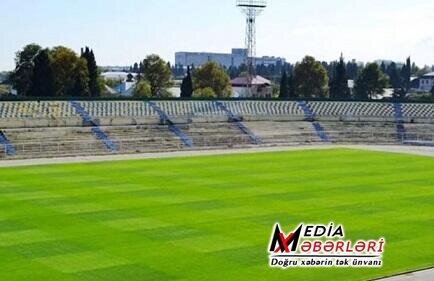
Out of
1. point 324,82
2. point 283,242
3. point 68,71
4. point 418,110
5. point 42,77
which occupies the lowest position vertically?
point 283,242

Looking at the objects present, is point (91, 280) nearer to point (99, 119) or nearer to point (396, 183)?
point (396, 183)

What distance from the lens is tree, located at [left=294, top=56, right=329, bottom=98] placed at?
355 ft

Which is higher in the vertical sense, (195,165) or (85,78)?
(85,78)

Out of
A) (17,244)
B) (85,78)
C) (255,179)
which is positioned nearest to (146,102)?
(85,78)

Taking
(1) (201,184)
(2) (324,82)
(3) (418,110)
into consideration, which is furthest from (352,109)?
(1) (201,184)

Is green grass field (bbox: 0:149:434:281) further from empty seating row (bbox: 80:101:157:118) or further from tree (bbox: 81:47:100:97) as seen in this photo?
tree (bbox: 81:47:100:97)

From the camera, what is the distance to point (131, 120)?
6319 cm

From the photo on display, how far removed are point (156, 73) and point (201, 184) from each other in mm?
73066

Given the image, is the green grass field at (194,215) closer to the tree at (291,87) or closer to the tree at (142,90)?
the tree at (142,90)

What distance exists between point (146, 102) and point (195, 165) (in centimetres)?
2183

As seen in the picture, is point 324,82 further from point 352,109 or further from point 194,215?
point 194,215

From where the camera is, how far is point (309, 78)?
357 ft

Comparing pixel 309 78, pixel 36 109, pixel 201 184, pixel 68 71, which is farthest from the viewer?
pixel 309 78

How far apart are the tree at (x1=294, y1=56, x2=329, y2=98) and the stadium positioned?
108ft
